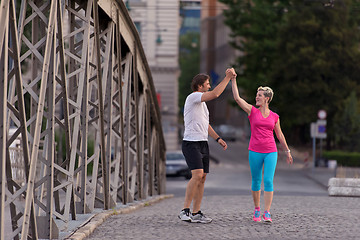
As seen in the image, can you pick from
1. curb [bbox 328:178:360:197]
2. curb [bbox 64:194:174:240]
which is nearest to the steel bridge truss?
curb [bbox 64:194:174:240]

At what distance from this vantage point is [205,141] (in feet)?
34.0

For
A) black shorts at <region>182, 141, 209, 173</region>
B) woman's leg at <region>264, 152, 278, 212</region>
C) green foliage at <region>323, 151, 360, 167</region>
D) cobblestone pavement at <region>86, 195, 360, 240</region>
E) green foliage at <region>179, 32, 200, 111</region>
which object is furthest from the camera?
green foliage at <region>179, 32, 200, 111</region>

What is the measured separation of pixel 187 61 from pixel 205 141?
412 ft

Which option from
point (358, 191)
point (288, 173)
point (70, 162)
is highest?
point (70, 162)

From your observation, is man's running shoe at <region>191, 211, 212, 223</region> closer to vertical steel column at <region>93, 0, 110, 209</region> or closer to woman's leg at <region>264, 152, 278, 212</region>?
woman's leg at <region>264, 152, 278, 212</region>

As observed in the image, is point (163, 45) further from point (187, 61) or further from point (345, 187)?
point (187, 61)

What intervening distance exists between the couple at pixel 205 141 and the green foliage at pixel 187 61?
351 feet

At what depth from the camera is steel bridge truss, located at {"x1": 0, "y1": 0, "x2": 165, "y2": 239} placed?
7531mm

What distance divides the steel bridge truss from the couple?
1.26 meters

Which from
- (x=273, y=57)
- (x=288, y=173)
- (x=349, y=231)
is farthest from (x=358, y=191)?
(x=273, y=57)

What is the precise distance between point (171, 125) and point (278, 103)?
9481 millimetres

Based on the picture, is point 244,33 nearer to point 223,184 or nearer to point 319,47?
point 319,47

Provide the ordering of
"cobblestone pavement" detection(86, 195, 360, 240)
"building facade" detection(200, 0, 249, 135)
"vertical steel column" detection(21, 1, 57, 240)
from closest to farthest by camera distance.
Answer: "vertical steel column" detection(21, 1, 57, 240)
"cobblestone pavement" detection(86, 195, 360, 240)
"building facade" detection(200, 0, 249, 135)

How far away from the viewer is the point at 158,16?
6650 centimetres
